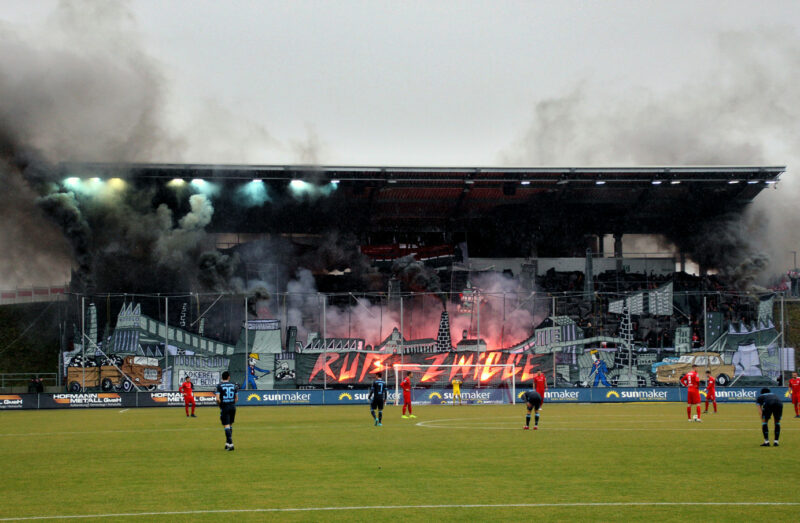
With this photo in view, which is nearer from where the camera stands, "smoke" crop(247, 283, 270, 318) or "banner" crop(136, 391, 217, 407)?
"banner" crop(136, 391, 217, 407)

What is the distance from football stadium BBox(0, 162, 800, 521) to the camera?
76.1 feet

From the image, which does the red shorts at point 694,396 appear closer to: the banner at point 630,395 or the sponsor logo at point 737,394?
the banner at point 630,395

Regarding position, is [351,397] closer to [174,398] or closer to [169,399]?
[174,398]

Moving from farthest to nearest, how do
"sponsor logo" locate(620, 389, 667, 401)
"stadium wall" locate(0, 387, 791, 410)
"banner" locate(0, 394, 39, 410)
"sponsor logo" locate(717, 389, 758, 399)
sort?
"sponsor logo" locate(620, 389, 667, 401), "sponsor logo" locate(717, 389, 758, 399), "stadium wall" locate(0, 387, 791, 410), "banner" locate(0, 394, 39, 410)

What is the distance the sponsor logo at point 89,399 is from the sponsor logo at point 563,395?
26.8 metres

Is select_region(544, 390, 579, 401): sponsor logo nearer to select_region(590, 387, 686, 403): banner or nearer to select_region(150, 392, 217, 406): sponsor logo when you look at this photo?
select_region(590, 387, 686, 403): banner

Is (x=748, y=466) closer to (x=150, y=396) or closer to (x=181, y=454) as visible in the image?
(x=181, y=454)

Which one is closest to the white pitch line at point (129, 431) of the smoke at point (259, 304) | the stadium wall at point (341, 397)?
the stadium wall at point (341, 397)

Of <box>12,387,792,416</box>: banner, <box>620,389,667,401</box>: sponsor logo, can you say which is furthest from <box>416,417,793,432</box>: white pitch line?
<box>620,389,667,401</box>: sponsor logo

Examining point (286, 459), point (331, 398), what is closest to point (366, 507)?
point (286, 459)

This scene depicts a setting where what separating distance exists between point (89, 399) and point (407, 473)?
40619 millimetres

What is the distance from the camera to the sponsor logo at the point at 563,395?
5403 cm

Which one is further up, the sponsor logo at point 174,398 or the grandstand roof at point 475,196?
the grandstand roof at point 475,196

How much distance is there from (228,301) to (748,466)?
2098 inches
